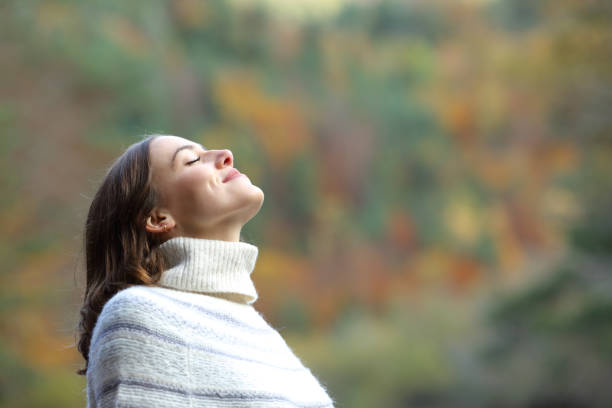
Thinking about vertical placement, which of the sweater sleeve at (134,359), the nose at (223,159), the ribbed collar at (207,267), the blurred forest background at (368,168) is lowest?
the sweater sleeve at (134,359)

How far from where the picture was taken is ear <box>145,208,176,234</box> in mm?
1422

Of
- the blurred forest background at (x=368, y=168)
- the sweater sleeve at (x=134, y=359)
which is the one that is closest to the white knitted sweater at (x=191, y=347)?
the sweater sleeve at (x=134, y=359)

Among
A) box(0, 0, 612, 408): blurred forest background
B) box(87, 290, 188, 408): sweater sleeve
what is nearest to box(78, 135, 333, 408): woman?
box(87, 290, 188, 408): sweater sleeve

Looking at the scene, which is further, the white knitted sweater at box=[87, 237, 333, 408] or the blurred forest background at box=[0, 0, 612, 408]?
the blurred forest background at box=[0, 0, 612, 408]

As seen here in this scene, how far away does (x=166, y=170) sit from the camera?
1450mm

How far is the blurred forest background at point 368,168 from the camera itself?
278 inches

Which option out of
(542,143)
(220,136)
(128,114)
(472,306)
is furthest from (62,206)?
(542,143)

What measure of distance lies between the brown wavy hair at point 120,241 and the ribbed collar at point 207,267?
3 centimetres

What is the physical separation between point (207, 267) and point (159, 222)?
0.12 meters

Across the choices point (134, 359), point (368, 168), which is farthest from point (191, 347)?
point (368, 168)

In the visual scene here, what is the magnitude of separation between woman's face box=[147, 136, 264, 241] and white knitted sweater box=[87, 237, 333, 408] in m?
0.03

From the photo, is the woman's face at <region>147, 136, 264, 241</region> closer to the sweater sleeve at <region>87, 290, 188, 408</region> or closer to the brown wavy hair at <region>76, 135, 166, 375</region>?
the brown wavy hair at <region>76, 135, 166, 375</region>

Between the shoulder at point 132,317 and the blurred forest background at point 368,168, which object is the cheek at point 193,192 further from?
the blurred forest background at point 368,168

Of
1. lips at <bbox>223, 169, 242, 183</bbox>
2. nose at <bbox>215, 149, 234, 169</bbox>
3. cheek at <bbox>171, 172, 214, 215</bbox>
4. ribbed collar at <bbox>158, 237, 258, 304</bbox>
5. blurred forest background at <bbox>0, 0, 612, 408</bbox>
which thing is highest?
blurred forest background at <bbox>0, 0, 612, 408</bbox>
